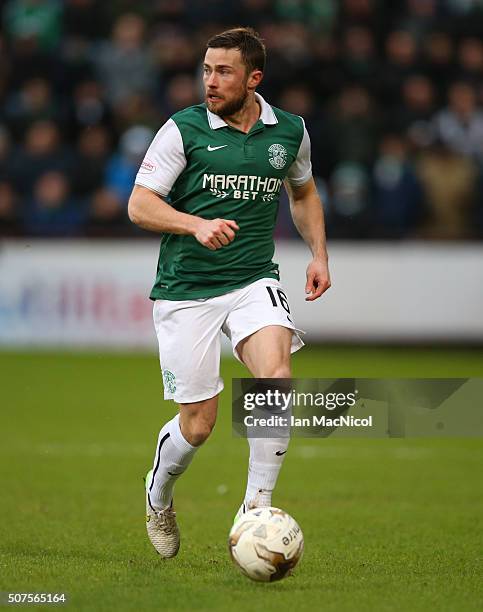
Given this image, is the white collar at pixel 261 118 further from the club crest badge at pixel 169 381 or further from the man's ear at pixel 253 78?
the club crest badge at pixel 169 381

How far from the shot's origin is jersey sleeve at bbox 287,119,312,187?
673cm

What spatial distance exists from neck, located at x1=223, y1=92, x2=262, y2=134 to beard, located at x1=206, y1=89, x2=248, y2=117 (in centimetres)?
4

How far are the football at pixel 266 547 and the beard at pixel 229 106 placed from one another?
6.45 feet

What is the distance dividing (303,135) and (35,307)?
32.3 ft

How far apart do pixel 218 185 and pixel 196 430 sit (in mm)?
1201

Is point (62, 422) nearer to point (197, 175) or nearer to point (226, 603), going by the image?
point (197, 175)

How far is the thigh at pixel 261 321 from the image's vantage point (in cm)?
625

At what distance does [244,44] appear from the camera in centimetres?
639

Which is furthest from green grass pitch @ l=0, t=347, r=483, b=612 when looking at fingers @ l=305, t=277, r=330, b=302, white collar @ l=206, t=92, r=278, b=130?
white collar @ l=206, t=92, r=278, b=130

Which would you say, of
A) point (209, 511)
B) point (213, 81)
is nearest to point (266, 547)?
point (213, 81)

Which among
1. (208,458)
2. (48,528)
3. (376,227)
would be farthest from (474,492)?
(376,227)
